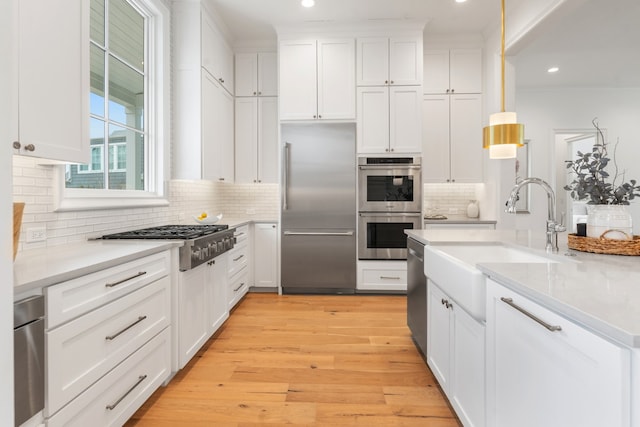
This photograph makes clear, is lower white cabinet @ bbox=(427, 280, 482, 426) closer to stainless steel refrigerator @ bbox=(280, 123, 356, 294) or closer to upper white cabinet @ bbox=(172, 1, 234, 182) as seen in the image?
stainless steel refrigerator @ bbox=(280, 123, 356, 294)

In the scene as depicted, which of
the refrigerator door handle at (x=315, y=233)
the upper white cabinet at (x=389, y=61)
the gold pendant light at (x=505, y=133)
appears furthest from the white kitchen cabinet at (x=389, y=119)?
the gold pendant light at (x=505, y=133)

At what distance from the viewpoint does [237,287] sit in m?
3.69

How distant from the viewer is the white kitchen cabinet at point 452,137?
4.38 meters

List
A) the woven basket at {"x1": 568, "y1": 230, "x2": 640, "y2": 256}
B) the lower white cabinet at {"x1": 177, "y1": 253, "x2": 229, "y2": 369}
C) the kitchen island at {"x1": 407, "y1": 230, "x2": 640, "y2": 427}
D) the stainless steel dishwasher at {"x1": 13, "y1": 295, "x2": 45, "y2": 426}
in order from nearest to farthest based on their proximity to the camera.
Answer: the kitchen island at {"x1": 407, "y1": 230, "x2": 640, "y2": 427}
the stainless steel dishwasher at {"x1": 13, "y1": 295, "x2": 45, "y2": 426}
the woven basket at {"x1": 568, "y1": 230, "x2": 640, "y2": 256}
the lower white cabinet at {"x1": 177, "y1": 253, "x2": 229, "y2": 369}

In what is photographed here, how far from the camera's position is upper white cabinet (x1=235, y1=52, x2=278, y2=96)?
4.54m

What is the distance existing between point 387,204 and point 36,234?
3225 mm

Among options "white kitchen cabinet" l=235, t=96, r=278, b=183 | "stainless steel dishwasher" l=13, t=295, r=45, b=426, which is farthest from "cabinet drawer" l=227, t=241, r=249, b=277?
"stainless steel dishwasher" l=13, t=295, r=45, b=426

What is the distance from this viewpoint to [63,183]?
2080mm

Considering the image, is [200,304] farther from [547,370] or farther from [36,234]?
[547,370]

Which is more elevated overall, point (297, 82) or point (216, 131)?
point (297, 82)

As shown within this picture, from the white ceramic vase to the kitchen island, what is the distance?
0.14 m

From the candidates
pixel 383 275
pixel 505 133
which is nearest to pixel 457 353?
pixel 505 133

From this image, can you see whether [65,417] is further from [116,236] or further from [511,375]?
[511,375]

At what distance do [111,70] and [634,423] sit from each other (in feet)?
10.8
